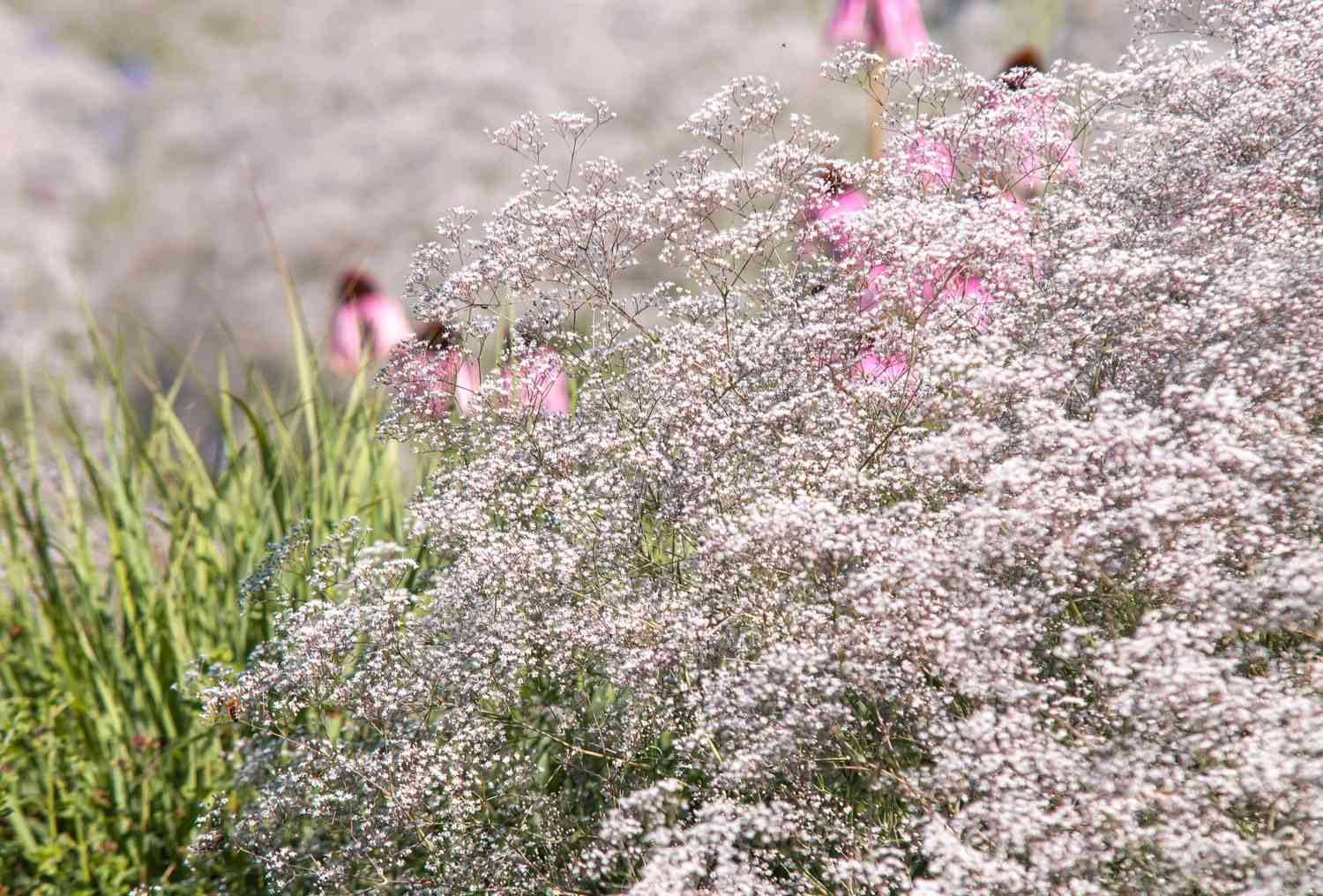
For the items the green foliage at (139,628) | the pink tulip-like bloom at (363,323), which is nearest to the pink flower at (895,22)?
the pink tulip-like bloom at (363,323)

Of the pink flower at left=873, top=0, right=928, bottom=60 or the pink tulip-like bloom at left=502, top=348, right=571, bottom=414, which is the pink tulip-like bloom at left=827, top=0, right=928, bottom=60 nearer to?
the pink flower at left=873, top=0, right=928, bottom=60

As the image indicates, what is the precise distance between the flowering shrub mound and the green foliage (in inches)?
29.0

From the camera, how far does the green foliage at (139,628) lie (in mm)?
2836

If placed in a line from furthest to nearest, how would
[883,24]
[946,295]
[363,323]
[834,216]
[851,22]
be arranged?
[851,22] → [883,24] → [363,323] → [834,216] → [946,295]

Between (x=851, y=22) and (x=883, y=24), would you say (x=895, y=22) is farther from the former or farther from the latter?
(x=851, y=22)

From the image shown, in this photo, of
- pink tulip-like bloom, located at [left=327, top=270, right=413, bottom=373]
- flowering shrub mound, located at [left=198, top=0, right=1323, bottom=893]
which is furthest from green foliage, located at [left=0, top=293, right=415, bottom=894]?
pink tulip-like bloom, located at [left=327, top=270, right=413, bottom=373]

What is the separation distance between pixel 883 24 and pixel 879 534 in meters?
4.07

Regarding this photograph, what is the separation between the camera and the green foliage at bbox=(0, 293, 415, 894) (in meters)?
2.84

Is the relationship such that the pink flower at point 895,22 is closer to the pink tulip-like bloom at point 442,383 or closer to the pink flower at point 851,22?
the pink flower at point 851,22

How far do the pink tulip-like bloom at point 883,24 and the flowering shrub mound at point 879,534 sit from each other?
9.30ft

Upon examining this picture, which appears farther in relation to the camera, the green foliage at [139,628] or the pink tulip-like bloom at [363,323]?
the pink tulip-like bloom at [363,323]

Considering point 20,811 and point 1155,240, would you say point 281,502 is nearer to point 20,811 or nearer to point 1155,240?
point 20,811

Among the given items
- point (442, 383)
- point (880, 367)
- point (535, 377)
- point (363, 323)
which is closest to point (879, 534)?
point (880, 367)

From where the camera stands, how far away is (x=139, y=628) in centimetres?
314
